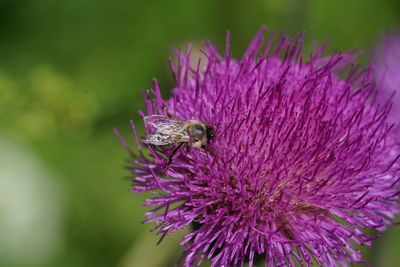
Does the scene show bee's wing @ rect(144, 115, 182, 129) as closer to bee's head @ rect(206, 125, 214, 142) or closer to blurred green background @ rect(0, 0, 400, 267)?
bee's head @ rect(206, 125, 214, 142)

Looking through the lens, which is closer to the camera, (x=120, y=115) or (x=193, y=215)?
(x=193, y=215)

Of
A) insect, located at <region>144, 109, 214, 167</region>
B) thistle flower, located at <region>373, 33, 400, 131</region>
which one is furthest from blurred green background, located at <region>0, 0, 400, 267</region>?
insect, located at <region>144, 109, 214, 167</region>

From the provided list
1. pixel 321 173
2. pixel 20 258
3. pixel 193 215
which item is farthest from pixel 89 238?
pixel 321 173

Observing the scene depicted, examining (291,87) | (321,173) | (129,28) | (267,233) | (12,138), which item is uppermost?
(129,28)

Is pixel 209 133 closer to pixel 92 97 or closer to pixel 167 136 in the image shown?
pixel 167 136

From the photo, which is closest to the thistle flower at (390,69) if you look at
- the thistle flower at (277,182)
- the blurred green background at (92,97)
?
the blurred green background at (92,97)

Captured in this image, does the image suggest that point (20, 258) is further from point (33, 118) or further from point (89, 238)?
point (33, 118)
